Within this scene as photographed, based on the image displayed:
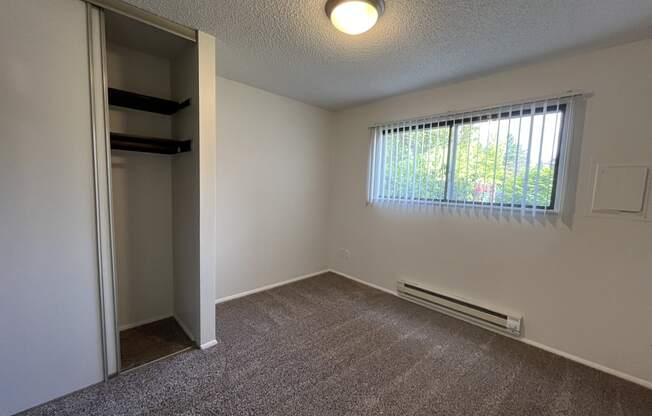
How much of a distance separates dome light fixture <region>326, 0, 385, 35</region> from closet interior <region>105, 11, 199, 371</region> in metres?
1.10

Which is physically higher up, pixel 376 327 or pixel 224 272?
pixel 224 272

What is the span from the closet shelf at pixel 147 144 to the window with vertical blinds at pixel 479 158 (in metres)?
2.12

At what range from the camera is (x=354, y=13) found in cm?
150

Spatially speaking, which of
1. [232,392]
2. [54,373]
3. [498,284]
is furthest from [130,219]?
[498,284]

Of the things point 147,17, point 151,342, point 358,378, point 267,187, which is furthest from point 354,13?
point 151,342

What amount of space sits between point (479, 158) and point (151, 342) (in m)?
3.22

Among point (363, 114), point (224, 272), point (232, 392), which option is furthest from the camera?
point (363, 114)

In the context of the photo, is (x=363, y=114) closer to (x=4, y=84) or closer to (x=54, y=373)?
(x=4, y=84)

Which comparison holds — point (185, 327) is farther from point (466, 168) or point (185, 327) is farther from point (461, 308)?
point (466, 168)

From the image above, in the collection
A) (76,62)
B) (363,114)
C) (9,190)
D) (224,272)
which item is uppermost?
(363,114)

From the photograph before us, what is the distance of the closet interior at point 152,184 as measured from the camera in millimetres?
2049

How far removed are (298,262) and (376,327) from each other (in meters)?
1.50

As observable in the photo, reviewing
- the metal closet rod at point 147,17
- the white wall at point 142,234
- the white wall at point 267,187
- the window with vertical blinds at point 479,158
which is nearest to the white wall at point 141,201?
the white wall at point 142,234

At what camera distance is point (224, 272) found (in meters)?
2.92
